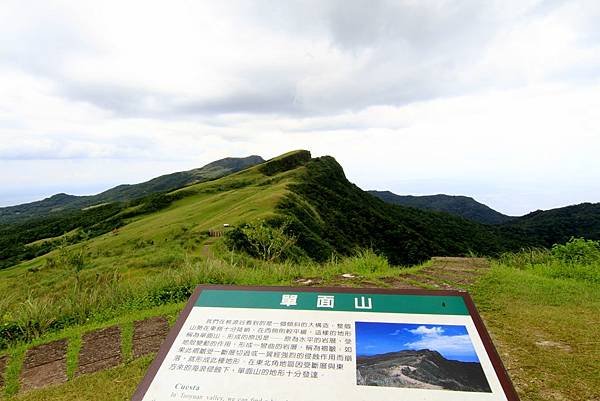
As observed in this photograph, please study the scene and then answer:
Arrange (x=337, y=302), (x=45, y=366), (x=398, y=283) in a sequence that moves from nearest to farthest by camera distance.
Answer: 1. (x=337, y=302)
2. (x=45, y=366)
3. (x=398, y=283)

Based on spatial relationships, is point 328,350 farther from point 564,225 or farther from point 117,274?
point 564,225

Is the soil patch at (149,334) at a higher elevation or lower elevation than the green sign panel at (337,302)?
lower

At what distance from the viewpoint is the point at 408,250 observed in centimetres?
5034

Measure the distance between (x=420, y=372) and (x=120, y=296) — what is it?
17.0 ft

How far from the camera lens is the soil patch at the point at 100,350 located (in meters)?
4.05

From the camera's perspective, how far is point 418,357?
265 cm

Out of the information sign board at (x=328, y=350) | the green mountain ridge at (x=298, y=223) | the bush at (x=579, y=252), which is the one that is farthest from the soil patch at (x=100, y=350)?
the green mountain ridge at (x=298, y=223)

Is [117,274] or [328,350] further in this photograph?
[117,274]

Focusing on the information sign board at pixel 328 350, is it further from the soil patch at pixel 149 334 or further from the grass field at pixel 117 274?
the grass field at pixel 117 274

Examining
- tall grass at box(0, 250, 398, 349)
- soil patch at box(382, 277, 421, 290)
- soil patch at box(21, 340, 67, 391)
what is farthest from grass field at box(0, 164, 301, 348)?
soil patch at box(382, 277, 421, 290)

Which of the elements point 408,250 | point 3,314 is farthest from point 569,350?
point 408,250

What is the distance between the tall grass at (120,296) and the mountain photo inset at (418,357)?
154 inches

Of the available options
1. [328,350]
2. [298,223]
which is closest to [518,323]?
[328,350]

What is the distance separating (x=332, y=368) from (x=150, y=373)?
4.19 ft
